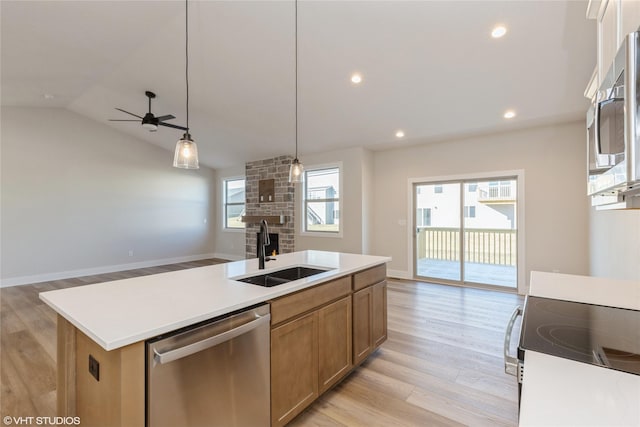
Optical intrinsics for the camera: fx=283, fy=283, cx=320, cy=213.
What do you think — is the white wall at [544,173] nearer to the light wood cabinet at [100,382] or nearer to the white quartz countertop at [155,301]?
the white quartz countertop at [155,301]

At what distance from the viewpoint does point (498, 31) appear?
2707mm

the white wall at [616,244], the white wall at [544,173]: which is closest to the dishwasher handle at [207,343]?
the white wall at [616,244]

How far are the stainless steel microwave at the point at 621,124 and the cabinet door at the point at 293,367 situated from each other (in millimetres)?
1597

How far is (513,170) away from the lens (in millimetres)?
4586

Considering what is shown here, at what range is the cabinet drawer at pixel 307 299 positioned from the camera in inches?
64.5

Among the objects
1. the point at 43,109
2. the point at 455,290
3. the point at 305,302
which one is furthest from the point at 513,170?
the point at 43,109

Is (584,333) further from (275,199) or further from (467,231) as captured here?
(275,199)

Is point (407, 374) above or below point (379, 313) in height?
below

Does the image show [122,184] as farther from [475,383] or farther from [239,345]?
[475,383]

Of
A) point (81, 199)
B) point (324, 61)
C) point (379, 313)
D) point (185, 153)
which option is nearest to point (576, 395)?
point (379, 313)

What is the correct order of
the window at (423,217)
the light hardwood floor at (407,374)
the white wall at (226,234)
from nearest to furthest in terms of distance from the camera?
the light hardwood floor at (407,374) < the window at (423,217) < the white wall at (226,234)

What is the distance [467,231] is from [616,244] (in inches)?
97.0

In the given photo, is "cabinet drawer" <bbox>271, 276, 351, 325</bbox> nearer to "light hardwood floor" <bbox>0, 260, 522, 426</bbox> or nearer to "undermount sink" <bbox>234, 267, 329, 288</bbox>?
"undermount sink" <bbox>234, 267, 329, 288</bbox>

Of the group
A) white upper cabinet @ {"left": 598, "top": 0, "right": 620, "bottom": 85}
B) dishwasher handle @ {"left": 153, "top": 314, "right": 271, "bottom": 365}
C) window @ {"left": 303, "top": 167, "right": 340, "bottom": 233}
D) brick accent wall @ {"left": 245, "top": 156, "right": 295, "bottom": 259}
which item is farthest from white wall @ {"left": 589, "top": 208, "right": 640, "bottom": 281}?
brick accent wall @ {"left": 245, "top": 156, "right": 295, "bottom": 259}
